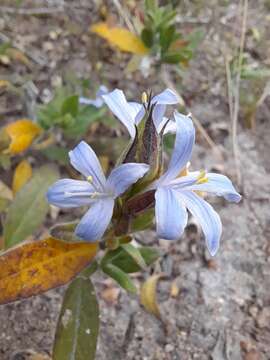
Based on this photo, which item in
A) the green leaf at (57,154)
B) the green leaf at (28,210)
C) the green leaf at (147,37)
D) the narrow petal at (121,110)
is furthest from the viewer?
the green leaf at (147,37)

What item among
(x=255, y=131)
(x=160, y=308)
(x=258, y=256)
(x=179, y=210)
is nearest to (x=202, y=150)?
(x=255, y=131)

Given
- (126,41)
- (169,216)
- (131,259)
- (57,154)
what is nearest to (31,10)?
(126,41)

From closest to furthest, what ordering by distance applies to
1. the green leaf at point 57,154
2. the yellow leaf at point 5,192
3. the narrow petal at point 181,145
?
the narrow petal at point 181,145 → the yellow leaf at point 5,192 → the green leaf at point 57,154

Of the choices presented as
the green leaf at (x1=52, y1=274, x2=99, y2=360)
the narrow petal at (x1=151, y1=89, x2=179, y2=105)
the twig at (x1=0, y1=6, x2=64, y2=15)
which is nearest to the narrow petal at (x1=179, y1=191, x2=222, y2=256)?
the narrow petal at (x1=151, y1=89, x2=179, y2=105)

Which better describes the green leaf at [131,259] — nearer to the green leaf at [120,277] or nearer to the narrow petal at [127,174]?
the green leaf at [120,277]

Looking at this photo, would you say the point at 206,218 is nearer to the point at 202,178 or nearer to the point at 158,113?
the point at 202,178

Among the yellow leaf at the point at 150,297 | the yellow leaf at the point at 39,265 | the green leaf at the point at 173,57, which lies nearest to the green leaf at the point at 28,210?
the yellow leaf at the point at 39,265

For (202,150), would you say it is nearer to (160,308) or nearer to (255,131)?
(255,131)
